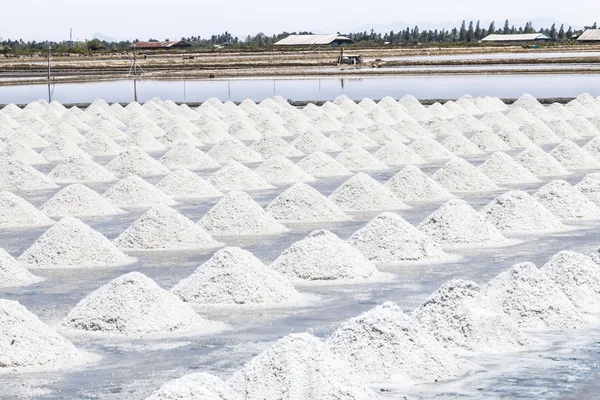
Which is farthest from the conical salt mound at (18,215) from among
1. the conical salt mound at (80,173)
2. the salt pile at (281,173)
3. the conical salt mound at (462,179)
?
the conical salt mound at (462,179)

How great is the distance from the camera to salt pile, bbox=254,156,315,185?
19906 millimetres

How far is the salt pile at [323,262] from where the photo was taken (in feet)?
40.2

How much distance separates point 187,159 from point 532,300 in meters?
12.7

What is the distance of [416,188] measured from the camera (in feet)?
58.6

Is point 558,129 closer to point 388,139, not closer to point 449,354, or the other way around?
point 388,139

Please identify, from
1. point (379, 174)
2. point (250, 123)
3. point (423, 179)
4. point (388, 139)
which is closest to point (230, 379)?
point (423, 179)

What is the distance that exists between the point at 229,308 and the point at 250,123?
17691 mm

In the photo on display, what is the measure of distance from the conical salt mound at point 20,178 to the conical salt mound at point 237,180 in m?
2.50

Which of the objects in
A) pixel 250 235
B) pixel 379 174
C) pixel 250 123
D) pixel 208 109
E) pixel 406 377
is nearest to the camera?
pixel 406 377

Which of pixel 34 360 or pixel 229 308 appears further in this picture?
pixel 229 308

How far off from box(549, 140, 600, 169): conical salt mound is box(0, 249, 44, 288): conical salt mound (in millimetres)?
11493

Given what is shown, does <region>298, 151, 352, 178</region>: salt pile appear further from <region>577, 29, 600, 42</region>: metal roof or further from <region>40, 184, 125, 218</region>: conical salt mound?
<region>577, 29, 600, 42</region>: metal roof

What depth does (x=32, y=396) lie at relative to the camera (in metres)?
8.28

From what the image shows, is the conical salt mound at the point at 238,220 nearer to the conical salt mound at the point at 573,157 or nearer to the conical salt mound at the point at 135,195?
the conical salt mound at the point at 135,195
